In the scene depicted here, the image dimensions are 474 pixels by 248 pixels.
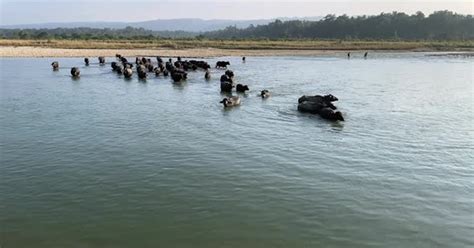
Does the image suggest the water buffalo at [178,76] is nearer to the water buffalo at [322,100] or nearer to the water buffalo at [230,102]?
the water buffalo at [230,102]

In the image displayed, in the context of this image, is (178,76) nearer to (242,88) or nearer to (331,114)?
(242,88)

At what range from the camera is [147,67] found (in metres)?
44.4

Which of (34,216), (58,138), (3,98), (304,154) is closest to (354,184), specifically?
(304,154)

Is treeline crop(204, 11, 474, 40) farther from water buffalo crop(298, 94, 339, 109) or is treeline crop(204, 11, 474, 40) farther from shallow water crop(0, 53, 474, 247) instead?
shallow water crop(0, 53, 474, 247)

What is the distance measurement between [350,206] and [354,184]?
1.63m

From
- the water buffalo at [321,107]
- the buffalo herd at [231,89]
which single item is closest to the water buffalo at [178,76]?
the buffalo herd at [231,89]

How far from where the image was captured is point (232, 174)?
13.7 meters

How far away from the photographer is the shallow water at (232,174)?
1006cm

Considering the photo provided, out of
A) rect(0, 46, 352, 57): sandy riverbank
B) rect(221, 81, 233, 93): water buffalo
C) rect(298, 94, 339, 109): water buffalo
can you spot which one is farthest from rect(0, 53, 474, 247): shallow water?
rect(0, 46, 352, 57): sandy riverbank

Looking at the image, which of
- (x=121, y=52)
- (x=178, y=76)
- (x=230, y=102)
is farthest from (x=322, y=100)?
(x=121, y=52)

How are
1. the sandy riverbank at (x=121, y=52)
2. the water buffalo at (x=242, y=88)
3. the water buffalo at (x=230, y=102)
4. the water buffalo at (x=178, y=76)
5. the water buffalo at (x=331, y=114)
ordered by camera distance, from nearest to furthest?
the water buffalo at (x=331, y=114)
the water buffalo at (x=230, y=102)
the water buffalo at (x=242, y=88)
the water buffalo at (x=178, y=76)
the sandy riverbank at (x=121, y=52)

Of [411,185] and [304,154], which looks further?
[304,154]

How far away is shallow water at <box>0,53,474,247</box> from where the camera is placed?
396 inches

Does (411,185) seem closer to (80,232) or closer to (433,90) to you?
(80,232)
